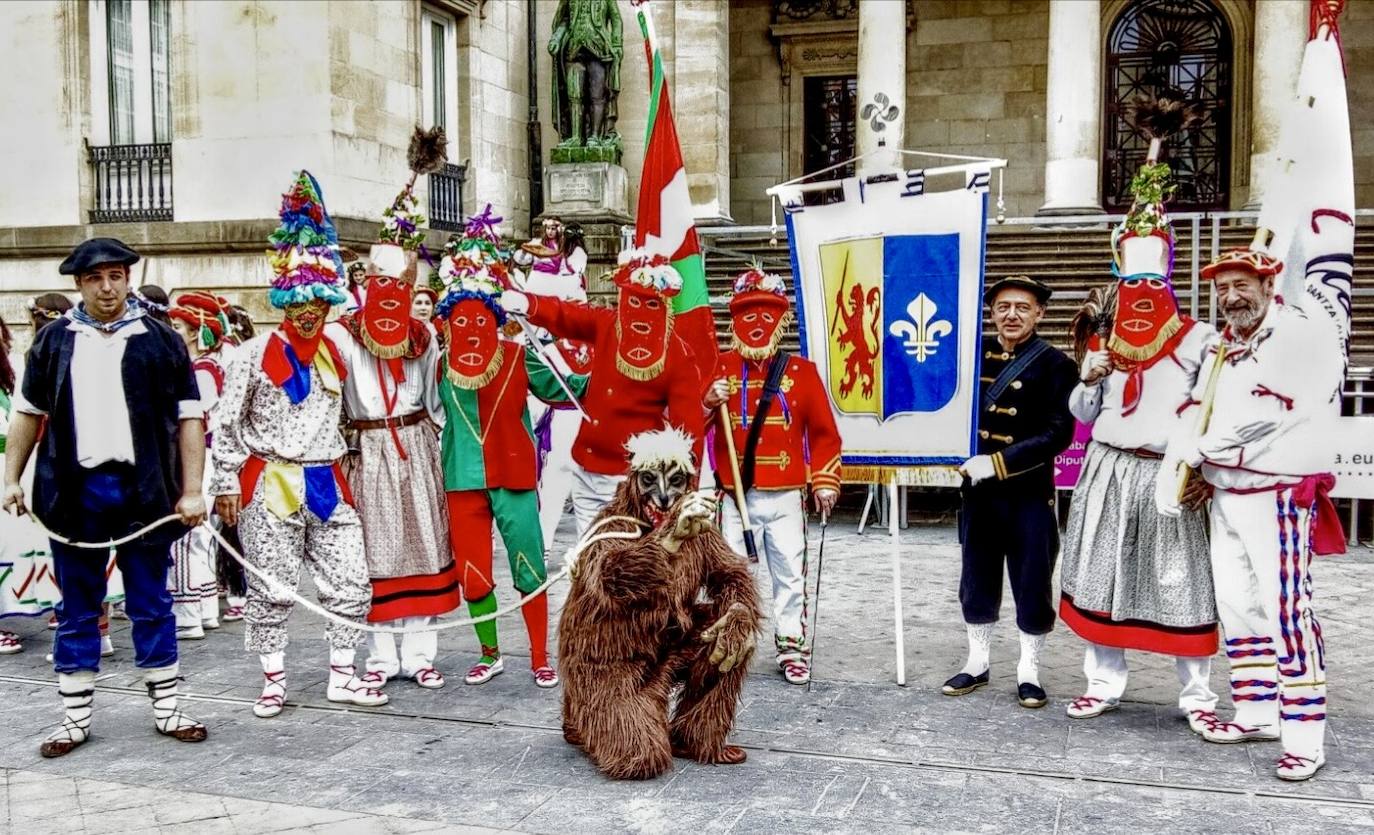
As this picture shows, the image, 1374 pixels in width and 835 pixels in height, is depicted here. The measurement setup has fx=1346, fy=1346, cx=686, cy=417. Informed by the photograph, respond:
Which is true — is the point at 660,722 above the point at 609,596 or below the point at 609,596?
below

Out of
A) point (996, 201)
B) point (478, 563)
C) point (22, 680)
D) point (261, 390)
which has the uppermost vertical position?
point (996, 201)

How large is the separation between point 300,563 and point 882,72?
12761mm

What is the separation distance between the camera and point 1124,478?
5.84m

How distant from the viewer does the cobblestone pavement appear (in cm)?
476

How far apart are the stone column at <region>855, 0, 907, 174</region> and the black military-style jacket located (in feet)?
36.0

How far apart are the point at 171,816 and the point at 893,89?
14.3 m

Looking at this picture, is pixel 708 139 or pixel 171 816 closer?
pixel 171 816

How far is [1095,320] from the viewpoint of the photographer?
20.2 feet

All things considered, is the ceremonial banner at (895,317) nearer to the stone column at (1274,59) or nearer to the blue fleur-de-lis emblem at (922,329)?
the blue fleur-de-lis emblem at (922,329)

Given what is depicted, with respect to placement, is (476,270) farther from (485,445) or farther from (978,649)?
(978,649)

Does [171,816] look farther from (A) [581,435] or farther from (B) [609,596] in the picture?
(A) [581,435]

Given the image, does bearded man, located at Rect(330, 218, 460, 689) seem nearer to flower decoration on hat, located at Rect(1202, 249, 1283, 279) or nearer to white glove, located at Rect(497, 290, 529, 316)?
white glove, located at Rect(497, 290, 529, 316)

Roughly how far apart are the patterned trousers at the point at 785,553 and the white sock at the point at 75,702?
9.81ft

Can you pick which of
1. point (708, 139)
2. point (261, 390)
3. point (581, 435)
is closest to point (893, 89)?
point (708, 139)
